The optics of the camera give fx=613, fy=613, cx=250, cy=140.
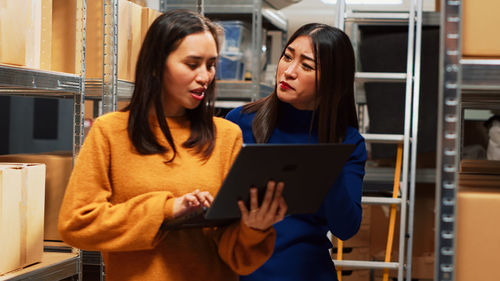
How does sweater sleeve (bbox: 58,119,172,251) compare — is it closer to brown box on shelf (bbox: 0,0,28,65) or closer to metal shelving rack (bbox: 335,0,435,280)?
brown box on shelf (bbox: 0,0,28,65)

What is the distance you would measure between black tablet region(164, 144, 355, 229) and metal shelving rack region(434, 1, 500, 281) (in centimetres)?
21

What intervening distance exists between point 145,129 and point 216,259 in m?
0.36

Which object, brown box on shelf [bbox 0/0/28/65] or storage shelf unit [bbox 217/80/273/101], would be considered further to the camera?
storage shelf unit [bbox 217/80/273/101]

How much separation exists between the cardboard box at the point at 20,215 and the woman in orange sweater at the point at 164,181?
0.75 meters

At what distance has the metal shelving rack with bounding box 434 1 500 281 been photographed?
121cm

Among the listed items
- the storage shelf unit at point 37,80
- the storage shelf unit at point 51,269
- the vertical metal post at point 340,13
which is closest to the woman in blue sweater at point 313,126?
the storage shelf unit at point 37,80

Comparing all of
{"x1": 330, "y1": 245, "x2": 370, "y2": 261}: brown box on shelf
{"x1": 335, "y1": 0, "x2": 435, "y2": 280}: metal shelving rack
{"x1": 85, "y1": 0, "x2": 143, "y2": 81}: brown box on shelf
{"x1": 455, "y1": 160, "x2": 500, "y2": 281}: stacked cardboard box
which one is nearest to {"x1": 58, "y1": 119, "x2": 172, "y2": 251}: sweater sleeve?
{"x1": 455, "y1": 160, "x2": 500, "y2": 281}: stacked cardboard box

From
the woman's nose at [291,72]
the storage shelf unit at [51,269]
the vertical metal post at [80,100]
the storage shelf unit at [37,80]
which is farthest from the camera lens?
the vertical metal post at [80,100]

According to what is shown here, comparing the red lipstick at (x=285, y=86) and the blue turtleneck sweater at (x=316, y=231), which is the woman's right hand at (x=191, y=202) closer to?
the blue turtleneck sweater at (x=316, y=231)

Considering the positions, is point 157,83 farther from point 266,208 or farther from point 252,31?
point 252,31

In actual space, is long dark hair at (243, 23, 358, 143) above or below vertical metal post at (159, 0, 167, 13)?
below

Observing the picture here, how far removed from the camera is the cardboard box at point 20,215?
2.05m

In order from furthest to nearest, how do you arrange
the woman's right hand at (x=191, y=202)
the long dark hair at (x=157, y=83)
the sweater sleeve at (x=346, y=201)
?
1. the sweater sleeve at (x=346, y=201)
2. the long dark hair at (x=157, y=83)
3. the woman's right hand at (x=191, y=202)

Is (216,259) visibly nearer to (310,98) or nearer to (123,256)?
(123,256)
